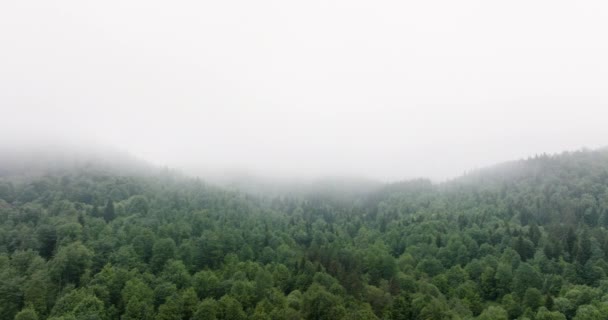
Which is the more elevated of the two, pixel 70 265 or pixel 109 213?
pixel 109 213

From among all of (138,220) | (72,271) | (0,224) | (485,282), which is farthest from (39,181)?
(485,282)

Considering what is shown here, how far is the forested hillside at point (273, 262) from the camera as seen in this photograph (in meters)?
80.5

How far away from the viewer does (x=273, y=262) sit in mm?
112750

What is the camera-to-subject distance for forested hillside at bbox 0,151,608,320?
80.5 meters


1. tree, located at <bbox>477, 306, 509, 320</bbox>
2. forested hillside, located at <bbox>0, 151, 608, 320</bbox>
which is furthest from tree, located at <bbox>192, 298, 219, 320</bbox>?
tree, located at <bbox>477, 306, 509, 320</bbox>

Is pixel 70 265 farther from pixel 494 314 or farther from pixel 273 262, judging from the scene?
pixel 494 314

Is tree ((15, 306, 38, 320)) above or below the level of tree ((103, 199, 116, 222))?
below

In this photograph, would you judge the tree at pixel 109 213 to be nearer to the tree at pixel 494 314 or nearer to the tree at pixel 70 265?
the tree at pixel 70 265

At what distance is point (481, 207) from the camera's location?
620ft

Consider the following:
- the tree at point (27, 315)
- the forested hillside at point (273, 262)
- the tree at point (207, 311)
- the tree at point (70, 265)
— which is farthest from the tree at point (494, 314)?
the tree at point (70, 265)

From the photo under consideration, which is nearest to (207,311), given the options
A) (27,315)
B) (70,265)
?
(27,315)

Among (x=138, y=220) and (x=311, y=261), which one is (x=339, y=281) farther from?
(x=138, y=220)

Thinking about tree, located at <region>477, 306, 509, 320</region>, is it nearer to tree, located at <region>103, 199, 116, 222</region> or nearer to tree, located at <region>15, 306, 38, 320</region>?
tree, located at <region>15, 306, 38, 320</region>

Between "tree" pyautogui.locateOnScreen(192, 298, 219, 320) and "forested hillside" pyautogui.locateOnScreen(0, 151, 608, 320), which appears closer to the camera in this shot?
"tree" pyautogui.locateOnScreen(192, 298, 219, 320)
